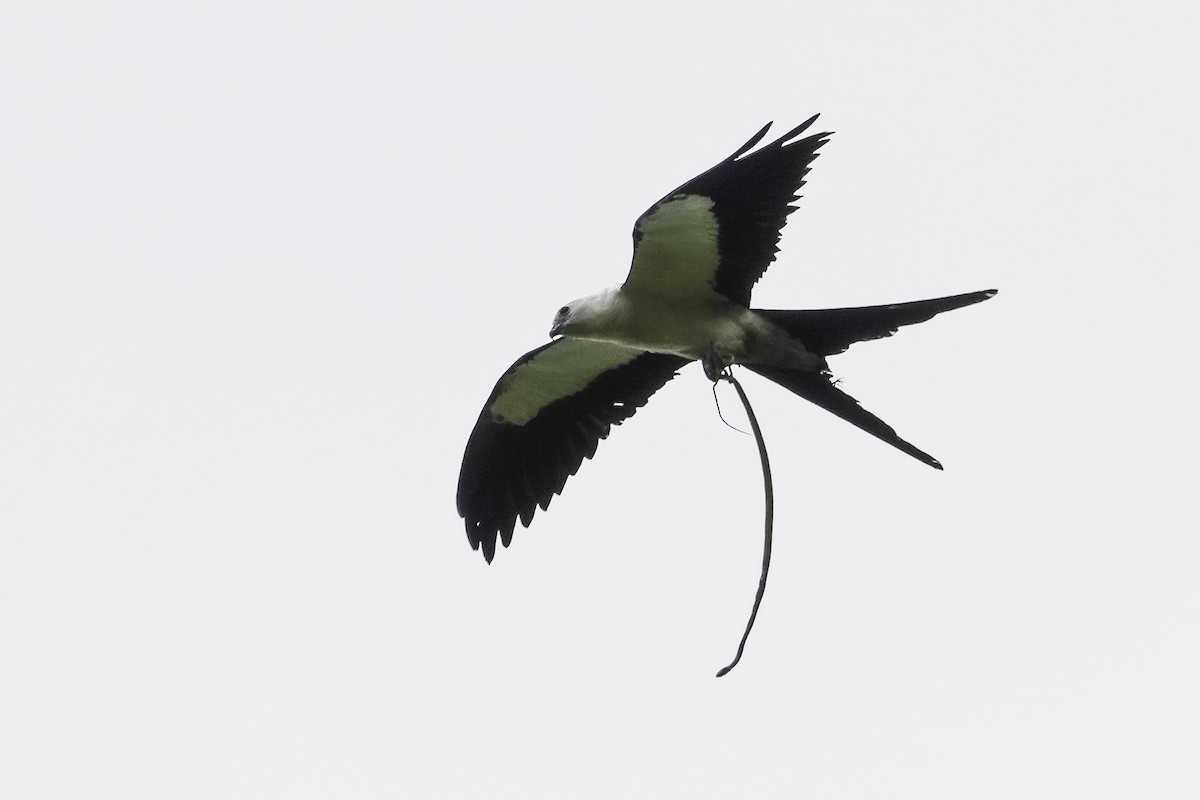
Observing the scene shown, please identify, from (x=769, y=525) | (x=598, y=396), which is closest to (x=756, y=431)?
(x=769, y=525)

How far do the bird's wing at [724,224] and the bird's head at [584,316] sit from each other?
16 cm

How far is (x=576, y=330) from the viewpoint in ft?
24.4

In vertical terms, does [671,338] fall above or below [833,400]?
above

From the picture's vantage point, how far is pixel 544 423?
848cm

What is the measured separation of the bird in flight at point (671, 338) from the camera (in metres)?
6.86

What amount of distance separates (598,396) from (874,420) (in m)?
2.06

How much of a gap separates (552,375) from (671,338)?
1.11m

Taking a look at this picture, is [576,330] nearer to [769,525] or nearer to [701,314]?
[701,314]

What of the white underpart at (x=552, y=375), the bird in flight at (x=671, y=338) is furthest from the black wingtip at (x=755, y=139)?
the white underpart at (x=552, y=375)

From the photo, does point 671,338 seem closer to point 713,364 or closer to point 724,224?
point 713,364

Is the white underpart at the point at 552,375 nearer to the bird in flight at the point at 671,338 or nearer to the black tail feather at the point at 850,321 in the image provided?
the bird in flight at the point at 671,338

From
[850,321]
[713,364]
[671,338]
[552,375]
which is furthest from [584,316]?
[850,321]

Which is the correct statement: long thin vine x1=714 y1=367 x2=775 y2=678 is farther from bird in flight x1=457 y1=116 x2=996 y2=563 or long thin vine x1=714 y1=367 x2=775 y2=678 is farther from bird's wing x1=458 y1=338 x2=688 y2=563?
bird's wing x1=458 y1=338 x2=688 y2=563

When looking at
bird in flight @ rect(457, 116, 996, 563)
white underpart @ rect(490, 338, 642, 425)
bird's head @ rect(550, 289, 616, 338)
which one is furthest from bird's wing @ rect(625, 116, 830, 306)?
white underpart @ rect(490, 338, 642, 425)
